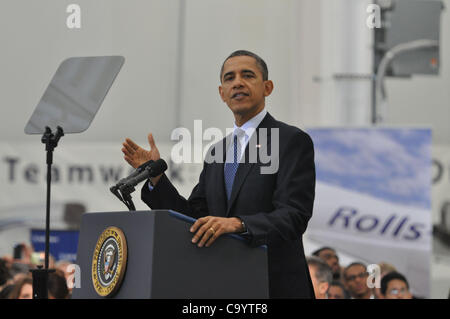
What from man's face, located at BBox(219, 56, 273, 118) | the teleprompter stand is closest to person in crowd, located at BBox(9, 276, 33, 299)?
the teleprompter stand

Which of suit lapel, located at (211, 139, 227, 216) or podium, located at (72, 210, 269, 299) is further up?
suit lapel, located at (211, 139, 227, 216)

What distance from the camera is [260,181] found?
6.79 ft

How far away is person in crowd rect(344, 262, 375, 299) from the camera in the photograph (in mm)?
4914

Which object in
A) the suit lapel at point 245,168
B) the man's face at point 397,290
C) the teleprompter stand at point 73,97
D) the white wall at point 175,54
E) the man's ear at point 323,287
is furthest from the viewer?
the white wall at point 175,54

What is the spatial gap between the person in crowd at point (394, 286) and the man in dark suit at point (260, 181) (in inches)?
125

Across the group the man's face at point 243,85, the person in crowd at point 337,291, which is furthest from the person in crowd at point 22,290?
the man's face at point 243,85

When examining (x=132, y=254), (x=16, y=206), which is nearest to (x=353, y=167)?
(x=16, y=206)

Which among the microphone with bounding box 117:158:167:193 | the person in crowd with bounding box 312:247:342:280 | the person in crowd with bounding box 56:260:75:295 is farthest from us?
the person in crowd with bounding box 312:247:342:280

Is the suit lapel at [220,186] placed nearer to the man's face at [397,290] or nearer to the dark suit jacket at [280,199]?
the dark suit jacket at [280,199]

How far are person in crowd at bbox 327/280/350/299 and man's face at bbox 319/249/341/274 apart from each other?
30 centimetres

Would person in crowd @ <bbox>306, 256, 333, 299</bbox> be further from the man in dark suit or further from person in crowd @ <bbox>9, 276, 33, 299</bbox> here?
the man in dark suit

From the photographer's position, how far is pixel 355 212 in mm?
5465

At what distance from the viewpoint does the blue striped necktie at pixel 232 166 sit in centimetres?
216

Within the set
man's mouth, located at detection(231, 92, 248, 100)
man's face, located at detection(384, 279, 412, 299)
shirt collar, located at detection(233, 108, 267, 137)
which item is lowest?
man's face, located at detection(384, 279, 412, 299)
